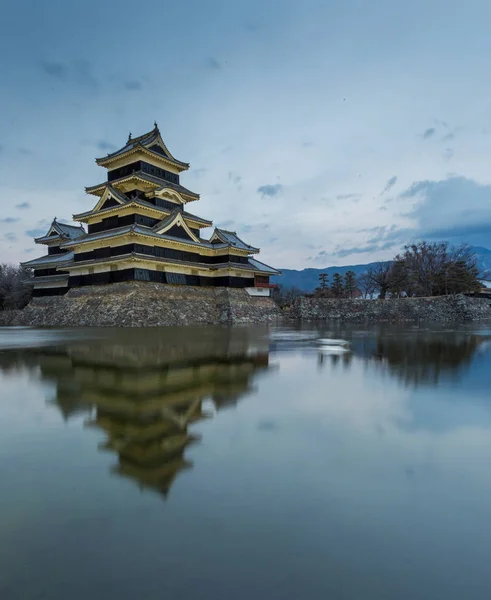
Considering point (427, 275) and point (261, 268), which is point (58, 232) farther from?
point (427, 275)

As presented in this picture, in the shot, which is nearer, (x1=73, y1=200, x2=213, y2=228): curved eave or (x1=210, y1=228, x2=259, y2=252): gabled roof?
(x1=73, y1=200, x2=213, y2=228): curved eave

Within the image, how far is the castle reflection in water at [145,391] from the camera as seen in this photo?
3.14 meters

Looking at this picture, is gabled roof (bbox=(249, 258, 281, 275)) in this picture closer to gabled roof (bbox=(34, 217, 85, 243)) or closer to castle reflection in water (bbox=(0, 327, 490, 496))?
Answer: gabled roof (bbox=(34, 217, 85, 243))

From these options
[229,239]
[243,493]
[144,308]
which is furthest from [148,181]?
[243,493]

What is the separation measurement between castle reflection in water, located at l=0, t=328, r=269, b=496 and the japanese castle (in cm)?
1892

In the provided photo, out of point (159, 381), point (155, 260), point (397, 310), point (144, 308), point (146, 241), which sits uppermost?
point (146, 241)

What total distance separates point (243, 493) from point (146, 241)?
27639 millimetres

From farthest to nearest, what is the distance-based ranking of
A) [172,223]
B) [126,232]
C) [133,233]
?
1. [172,223]
2. [126,232]
3. [133,233]

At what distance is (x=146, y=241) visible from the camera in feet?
92.9

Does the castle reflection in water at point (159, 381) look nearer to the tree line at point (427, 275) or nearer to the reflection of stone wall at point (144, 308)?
the reflection of stone wall at point (144, 308)

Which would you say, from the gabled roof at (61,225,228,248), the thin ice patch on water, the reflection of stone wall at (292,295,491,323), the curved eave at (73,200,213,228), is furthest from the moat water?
the reflection of stone wall at (292,295,491,323)

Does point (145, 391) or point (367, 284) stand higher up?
point (367, 284)

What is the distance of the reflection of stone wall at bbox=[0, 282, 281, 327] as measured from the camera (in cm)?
2547

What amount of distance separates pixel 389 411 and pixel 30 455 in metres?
4.01
